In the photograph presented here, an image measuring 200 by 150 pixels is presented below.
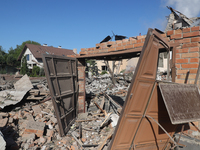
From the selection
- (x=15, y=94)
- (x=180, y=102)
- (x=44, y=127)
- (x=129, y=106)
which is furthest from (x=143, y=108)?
(x=15, y=94)

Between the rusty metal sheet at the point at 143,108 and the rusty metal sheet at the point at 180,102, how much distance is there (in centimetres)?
22

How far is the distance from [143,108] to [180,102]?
583 millimetres

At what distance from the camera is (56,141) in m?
4.36

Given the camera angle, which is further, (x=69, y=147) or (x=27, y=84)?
→ (x=27, y=84)

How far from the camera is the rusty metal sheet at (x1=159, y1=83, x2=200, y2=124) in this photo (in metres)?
2.04

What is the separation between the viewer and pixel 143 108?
7.63 feet

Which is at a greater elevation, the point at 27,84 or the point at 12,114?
the point at 27,84

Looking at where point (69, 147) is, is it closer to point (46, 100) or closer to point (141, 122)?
point (141, 122)

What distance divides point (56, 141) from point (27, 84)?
185 inches

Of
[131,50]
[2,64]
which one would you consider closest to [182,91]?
[131,50]

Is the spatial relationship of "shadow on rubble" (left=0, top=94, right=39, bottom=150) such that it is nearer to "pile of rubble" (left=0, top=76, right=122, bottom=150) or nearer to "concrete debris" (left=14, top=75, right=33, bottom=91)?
"pile of rubble" (left=0, top=76, right=122, bottom=150)

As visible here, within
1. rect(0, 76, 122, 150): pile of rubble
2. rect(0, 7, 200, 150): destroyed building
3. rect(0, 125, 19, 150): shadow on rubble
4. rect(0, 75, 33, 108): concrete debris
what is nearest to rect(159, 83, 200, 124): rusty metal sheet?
rect(0, 7, 200, 150): destroyed building

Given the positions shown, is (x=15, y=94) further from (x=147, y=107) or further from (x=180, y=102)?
(x=180, y=102)

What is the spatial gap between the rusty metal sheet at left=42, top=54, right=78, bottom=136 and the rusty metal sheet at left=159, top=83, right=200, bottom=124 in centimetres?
337
